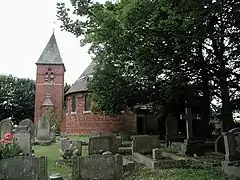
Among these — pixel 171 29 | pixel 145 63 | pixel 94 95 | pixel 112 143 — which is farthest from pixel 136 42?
pixel 94 95

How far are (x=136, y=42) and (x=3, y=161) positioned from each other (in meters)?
6.44

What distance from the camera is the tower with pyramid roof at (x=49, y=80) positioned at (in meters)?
45.8

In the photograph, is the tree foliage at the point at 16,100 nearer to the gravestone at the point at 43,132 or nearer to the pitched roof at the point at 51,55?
the pitched roof at the point at 51,55

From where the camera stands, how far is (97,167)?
25.1 ft

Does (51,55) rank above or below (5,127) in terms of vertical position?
above

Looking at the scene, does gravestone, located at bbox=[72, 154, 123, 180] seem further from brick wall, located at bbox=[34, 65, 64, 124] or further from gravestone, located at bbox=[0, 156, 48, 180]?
brick wall, located at bbox=[34, 65, 64, 124]

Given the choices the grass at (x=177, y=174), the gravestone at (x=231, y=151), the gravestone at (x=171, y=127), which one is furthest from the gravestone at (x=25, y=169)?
the gravestone at (x=171, y=127)

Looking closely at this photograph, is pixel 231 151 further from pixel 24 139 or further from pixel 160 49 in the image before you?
pixel 24 139

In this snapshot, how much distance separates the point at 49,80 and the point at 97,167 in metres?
41.5

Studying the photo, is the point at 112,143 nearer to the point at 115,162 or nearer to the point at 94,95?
the point at 115,162

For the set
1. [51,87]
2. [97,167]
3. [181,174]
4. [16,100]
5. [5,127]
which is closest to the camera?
[97,167]

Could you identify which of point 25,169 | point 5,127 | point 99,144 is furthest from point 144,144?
point 5,127

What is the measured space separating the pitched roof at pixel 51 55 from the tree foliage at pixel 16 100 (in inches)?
340

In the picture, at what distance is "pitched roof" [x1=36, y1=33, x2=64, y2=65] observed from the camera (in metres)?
48.4
